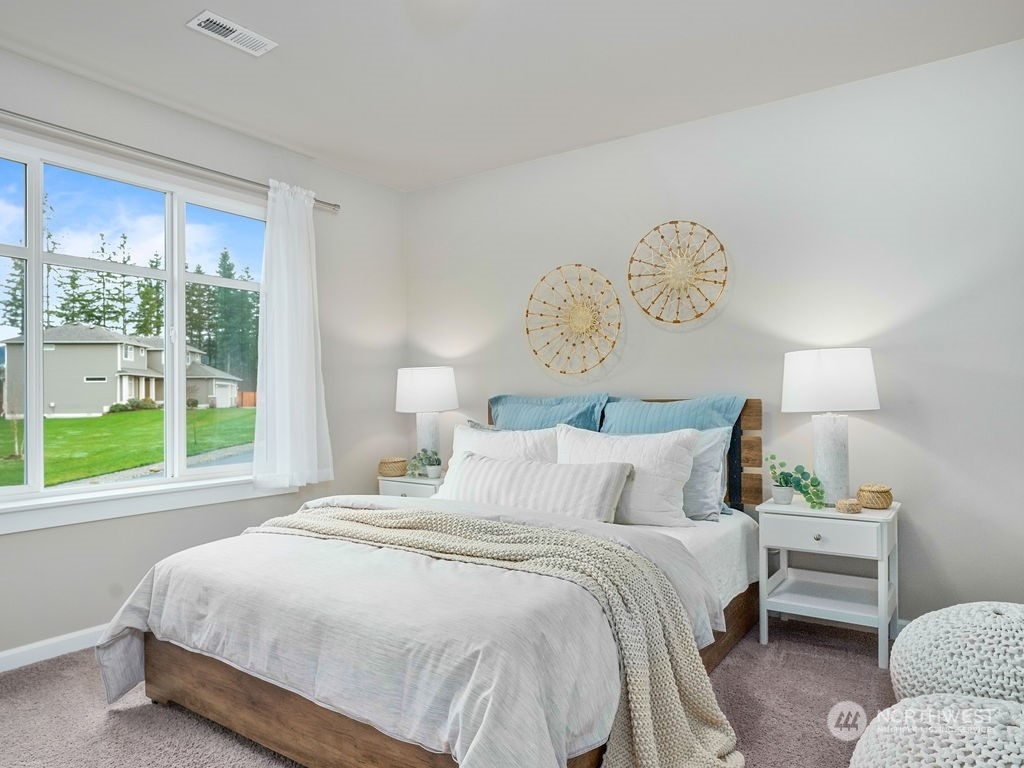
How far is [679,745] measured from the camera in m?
1.88

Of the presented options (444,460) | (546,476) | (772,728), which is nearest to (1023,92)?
(546,476)

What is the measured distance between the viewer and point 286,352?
380cm

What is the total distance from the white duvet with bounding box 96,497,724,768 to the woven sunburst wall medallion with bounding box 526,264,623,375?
169 cm

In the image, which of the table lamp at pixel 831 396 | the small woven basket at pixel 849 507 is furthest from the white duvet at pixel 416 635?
the table lamp at pixel 831 396

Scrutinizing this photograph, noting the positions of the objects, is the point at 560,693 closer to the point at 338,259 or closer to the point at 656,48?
the point at 656,48

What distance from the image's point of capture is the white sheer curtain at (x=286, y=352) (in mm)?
3760

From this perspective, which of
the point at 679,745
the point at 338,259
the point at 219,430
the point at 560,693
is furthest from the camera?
the point at 338,259

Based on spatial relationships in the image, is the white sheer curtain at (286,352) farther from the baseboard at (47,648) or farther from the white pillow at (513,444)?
the baseboard at (47,648)

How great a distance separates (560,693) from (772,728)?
1025mm

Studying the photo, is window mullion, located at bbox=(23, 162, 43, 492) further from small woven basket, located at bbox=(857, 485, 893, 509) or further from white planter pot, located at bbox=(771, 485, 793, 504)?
small woven basket, located at bbox=(857, 485, 893, 509)

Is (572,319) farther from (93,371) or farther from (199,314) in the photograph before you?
(93,371)

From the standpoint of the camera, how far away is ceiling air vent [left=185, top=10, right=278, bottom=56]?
2594 mm

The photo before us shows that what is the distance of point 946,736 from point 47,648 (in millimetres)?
3280

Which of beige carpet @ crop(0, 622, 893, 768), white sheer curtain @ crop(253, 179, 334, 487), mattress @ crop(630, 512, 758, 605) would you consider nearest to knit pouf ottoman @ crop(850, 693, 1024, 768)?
beige carpet @ crop(0, 622, 893, 768)
